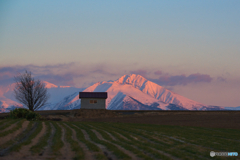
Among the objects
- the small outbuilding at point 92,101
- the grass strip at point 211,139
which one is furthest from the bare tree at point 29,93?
the grass strip at point 211,139

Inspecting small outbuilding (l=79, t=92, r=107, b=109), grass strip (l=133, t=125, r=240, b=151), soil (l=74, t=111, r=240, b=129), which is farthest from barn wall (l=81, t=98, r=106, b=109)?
grass strip (l=133, t=125, r=240, b=151)

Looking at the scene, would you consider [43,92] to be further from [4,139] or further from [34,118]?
[4,139]

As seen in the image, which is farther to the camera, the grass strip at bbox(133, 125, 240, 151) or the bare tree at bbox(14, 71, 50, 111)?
the bare tree at bbox(14, 71, 50, 111)

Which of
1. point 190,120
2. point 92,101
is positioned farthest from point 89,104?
point 190,120

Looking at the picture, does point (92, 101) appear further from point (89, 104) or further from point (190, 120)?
point (190, 120)

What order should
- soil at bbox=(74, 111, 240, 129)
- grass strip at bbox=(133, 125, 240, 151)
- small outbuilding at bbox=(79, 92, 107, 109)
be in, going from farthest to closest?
small outbuilding at bbox=(79, 92, 107, 109) → soil at bbox=(74, 111, 240, 129) → grass strip at bbox=(133, 125, 240, 151)

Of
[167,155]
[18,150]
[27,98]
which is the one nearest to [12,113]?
[27,98]

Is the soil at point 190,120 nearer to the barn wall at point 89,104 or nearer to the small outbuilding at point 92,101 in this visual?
the barn wall at point 89,104

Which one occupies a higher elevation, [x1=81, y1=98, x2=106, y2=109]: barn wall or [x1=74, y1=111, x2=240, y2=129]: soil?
[x1=81, y1=98, x2=106, y2=109]: barn wall

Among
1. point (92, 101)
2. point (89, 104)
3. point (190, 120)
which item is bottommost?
point (190, 120)

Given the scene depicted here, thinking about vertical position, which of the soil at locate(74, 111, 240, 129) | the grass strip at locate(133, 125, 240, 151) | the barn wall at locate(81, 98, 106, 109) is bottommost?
the soil at locate(74, 111, 240, 129)

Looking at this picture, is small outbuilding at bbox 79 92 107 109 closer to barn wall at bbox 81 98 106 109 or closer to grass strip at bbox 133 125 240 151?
barn wall at bbox 81 98 106 109

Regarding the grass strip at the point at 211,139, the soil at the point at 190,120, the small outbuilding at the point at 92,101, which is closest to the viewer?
the grass strip at the point at 211,139

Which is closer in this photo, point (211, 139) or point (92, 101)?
point (211, 139)
